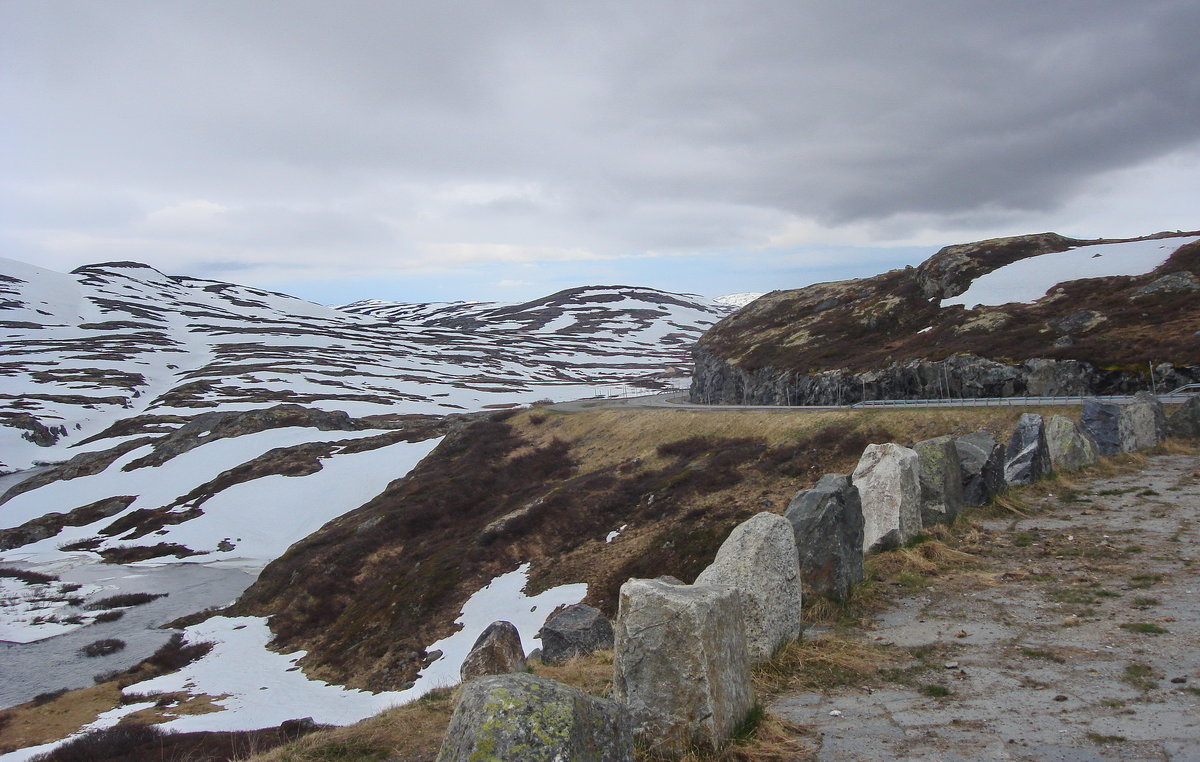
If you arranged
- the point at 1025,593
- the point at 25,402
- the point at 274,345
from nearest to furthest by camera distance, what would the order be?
the point at 1025,593 < the point at 25,402 < the point at 274,345

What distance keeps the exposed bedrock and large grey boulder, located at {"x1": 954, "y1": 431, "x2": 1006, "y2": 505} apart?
29.4m

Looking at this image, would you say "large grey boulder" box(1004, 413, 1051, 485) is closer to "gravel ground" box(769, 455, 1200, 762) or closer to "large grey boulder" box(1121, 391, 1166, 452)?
"gravel ground" box(769, 455, 1200, 762)

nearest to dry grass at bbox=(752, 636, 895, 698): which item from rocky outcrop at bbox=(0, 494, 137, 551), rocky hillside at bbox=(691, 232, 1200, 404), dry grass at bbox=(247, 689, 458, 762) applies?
dry grass at bbox=(247, 689, 458, 762)

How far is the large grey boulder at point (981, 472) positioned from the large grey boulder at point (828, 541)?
6.37 meters

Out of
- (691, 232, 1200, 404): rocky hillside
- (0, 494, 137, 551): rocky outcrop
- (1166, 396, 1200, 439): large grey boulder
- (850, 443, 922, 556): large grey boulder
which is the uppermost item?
(691, 232, 1200, 404): rocky hillside

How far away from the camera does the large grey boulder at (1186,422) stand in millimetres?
23438

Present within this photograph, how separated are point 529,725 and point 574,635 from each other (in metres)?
11.9

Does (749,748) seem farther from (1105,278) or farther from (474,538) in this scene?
(1105,278)

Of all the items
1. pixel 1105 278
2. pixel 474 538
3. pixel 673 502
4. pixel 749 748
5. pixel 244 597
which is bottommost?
pixel 244 597

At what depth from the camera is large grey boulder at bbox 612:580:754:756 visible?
685 cm

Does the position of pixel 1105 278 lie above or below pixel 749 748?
above

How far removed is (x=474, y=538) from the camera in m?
41.5

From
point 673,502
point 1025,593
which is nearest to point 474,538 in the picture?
point 673,502

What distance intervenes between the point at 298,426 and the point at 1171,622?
8890cm
